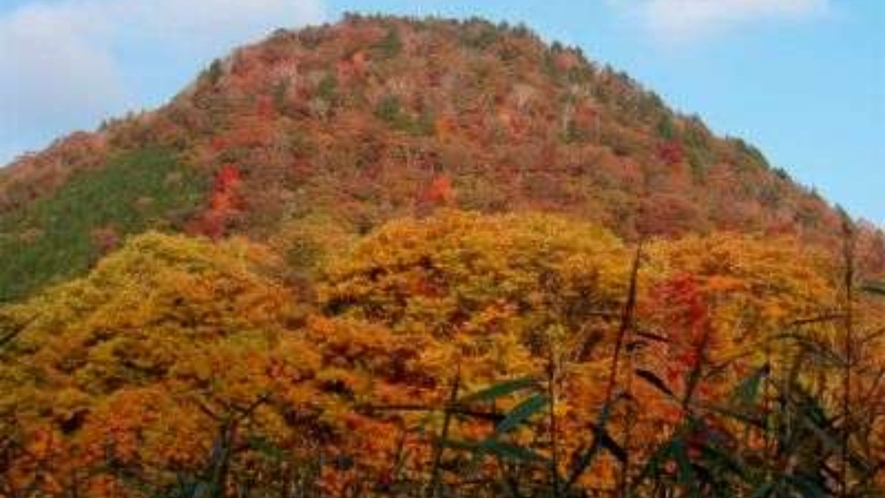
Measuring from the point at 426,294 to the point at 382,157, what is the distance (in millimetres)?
59936

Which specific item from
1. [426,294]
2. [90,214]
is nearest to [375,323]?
[426,294]

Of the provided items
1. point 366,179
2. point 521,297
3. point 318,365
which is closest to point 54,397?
point 318,365

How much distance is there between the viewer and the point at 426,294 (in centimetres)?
4397

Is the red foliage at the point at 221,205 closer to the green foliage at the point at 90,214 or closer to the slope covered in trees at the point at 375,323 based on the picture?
the green foliage at the point at 90,214

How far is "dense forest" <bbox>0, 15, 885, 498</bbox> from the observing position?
3020mm

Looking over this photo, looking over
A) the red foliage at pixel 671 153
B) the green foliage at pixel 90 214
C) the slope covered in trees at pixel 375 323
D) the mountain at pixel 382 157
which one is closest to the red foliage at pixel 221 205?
the mountain at pixel 382 157

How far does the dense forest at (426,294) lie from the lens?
302 centimetres

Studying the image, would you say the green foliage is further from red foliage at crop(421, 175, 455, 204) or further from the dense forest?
red foliage at crop(421, 175, 455, 204)

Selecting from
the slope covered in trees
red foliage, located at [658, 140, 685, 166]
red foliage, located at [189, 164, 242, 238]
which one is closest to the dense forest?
the slope covered in trees

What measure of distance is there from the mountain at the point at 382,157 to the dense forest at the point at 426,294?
38 centimetres

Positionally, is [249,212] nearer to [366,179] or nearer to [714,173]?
[366,179]

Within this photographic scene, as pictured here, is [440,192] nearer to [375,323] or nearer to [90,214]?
[90,214]

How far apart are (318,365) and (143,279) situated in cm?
1646

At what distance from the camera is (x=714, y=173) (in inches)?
4286
